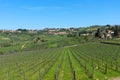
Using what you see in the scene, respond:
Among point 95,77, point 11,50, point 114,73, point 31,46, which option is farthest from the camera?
point 31,46

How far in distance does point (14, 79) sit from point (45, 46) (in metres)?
149

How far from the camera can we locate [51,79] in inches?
1398

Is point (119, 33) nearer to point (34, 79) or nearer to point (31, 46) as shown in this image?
point (31, 46)

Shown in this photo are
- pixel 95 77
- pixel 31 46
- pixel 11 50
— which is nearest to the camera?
pixel 95 77

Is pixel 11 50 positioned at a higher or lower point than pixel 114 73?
lower

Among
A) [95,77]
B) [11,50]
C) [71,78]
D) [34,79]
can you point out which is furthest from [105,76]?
[11,50]

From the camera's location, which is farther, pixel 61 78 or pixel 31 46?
pixel 31 46

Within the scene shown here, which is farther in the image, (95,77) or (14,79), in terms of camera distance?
(14,79)

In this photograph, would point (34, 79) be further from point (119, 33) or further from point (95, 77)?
point (119, 33)

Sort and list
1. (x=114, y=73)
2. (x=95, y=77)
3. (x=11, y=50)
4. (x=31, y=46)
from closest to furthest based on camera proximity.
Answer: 1. (x=95, y=77)
2. (x=114, y=73)
3. (x=11, y=50)
4. (x=31, y=46)

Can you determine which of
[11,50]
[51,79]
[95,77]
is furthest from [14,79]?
[11,50]

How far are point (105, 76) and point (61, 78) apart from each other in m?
5.74

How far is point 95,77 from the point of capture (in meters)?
34.6

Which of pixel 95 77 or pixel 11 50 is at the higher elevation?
pixel 95 77
